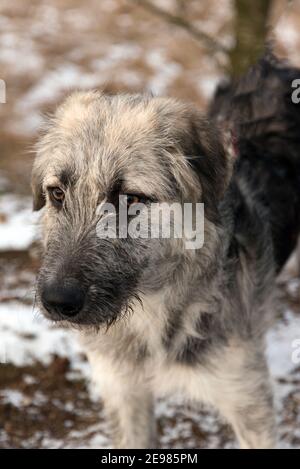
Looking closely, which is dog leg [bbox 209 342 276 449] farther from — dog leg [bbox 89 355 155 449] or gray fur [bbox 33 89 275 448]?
dog leg [bbox 89 355 155 449]

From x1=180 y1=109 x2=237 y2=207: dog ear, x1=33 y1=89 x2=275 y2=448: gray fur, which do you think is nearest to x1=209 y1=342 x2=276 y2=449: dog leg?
x1=33 y1=89 x2=275 y2=448: gray fur

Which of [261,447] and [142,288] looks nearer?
[142,288]

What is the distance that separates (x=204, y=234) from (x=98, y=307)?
677 mm

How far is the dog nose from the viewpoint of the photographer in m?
2.54

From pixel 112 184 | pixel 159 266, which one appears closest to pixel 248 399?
pixel 159 266

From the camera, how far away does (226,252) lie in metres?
3.19

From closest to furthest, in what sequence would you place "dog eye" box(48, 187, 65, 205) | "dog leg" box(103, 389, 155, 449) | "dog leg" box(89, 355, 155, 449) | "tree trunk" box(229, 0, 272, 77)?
"dog eye" box(48, 187, 65, 205) < "dog leg" box(89, 355, 155, 449) < "dog leg" box(103, 389, 155, 449) < "tree trunk" box(229, 0, 272, 77)

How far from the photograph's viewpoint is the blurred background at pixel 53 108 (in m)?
4.15

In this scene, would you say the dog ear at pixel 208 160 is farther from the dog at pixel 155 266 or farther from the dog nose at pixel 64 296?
the dog nose at pixel 64 296

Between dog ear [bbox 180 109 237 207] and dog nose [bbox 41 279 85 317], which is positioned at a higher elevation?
dog ear [bbox 180 109 237 207]

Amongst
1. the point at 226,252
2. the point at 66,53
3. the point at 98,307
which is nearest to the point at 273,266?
the point at 226,252

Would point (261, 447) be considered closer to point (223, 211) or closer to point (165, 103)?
point (223, 211)

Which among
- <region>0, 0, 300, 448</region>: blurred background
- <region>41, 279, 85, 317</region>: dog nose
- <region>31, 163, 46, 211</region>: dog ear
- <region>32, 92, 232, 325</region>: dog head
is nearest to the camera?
<region>41, 279, 85, 317</region>: dog nose

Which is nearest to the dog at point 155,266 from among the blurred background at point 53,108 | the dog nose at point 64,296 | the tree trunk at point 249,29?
the dog nose at point 64,296
